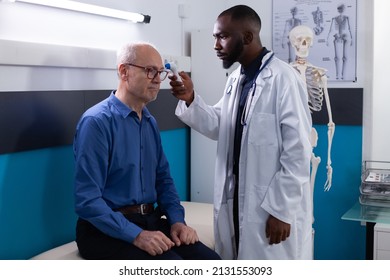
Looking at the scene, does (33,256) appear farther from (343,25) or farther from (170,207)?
(343,25)

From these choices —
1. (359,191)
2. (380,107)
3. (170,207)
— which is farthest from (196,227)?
(380,107)

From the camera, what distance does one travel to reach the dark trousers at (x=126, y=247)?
2.14 metres

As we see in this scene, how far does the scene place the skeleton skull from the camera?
3.56 metres

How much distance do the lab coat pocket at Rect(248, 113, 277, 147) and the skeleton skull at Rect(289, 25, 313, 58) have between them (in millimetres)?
1346

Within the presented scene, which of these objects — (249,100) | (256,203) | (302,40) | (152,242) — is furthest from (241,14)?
(302,40)

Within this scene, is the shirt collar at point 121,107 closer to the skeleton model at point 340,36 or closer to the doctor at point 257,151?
the doctor at point 257,151

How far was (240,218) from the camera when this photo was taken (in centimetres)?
243

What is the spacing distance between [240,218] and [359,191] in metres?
1.51

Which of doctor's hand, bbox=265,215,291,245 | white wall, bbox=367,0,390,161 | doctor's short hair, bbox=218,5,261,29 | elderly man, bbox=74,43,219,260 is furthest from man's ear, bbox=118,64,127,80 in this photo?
white wall, bbox=367,0,390,161

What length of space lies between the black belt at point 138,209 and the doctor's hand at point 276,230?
20.3 inches

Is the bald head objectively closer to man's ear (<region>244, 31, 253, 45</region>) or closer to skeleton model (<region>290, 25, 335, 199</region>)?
man's ear (<region>244, 31, 253, 45</region>)

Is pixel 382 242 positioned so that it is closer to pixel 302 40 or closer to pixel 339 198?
pixel 339 198

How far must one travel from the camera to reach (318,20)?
3.72 meters

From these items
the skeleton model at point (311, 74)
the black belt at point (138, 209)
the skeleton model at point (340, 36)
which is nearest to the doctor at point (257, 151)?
the black belt at point (138, 209)
